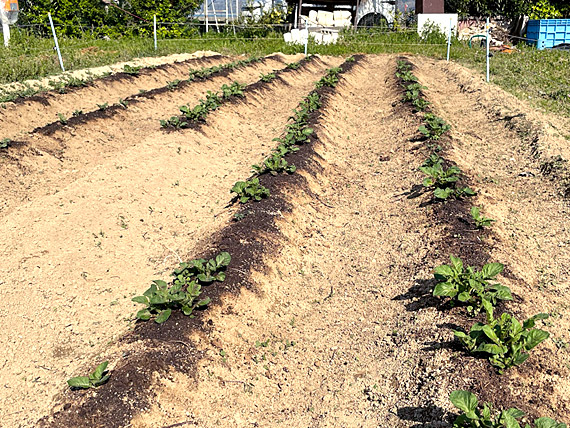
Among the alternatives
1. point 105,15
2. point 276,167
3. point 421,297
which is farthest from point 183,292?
point 105,15

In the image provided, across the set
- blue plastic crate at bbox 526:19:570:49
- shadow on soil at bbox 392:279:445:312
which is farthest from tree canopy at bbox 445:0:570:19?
shadow on soil at bbox 392:279:445:312

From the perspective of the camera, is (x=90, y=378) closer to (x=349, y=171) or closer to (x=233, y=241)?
(x=233, y=241)

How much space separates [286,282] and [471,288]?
191 cm

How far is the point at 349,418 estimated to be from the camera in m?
3.80

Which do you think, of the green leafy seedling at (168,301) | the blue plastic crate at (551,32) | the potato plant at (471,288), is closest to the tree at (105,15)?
the blue plastic crate at (551,32)

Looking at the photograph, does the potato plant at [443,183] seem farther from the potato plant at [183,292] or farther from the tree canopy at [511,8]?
the tree canopy at [511,8]

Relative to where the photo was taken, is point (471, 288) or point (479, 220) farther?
point (479, 220)

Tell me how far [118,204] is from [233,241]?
7.22 ft

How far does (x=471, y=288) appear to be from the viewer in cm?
436

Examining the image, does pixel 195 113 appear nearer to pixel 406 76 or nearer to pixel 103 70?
pixel 406 76

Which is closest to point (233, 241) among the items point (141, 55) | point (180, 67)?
point (180, 67)

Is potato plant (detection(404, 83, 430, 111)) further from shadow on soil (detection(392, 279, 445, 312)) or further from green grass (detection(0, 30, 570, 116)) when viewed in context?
shadow on soil (detection(392, 279, 445, 312))

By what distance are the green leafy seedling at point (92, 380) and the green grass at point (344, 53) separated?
9977mm

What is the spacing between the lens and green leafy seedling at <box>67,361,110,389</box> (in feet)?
11.9
